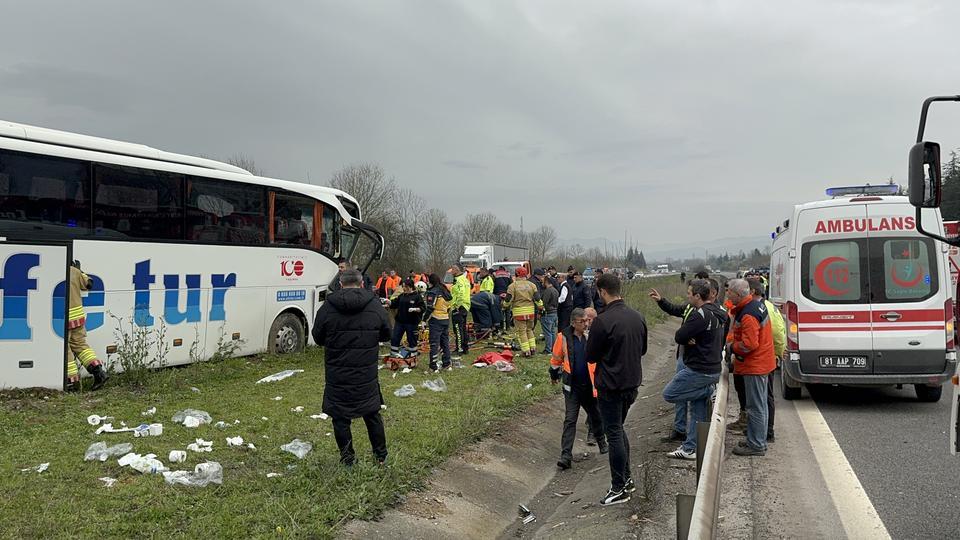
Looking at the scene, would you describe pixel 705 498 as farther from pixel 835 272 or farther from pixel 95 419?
pixel 835 272

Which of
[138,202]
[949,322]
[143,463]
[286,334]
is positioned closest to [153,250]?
[138,202]

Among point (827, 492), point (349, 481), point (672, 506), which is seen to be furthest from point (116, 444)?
point (827, 492)

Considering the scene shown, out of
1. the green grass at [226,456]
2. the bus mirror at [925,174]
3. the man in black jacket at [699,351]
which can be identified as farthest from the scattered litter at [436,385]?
the bus mirror at [925,174]

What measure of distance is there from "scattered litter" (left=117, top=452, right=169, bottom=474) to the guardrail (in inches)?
177

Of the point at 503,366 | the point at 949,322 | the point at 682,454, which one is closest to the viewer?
the point at 682,454

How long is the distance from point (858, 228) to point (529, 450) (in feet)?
18.3

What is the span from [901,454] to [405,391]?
6.25m

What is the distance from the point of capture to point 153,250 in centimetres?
1065

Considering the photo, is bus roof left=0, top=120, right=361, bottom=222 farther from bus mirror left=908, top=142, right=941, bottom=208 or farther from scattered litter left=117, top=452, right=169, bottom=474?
bus mirror left=908, top=142, right=941, bottom=208

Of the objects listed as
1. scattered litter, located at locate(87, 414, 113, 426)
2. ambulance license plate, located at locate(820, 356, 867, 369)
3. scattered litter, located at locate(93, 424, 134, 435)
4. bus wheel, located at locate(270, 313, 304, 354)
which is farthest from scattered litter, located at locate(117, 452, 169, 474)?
ambulance license plate, located at locate(820, 356, 867, 369)

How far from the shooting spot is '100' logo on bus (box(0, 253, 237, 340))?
28.6 feet

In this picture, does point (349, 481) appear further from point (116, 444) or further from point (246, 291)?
point (246, 291)

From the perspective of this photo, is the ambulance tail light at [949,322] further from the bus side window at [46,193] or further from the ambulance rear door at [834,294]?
the bus side window at [46,193]

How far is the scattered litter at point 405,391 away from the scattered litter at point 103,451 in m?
4.03
